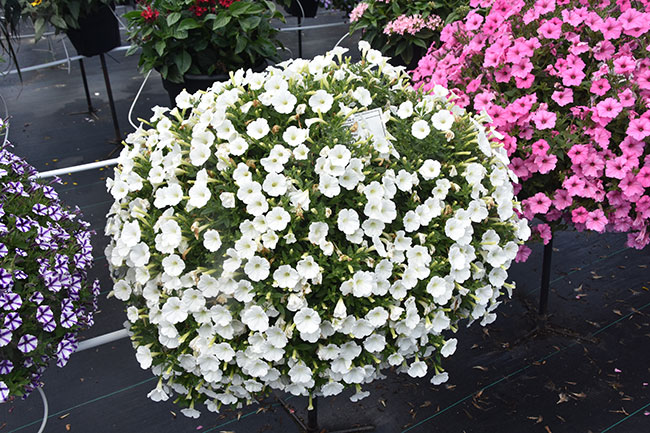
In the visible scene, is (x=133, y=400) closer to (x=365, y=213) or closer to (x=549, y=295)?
(x=365, y=213)

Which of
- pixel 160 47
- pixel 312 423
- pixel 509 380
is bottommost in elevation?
pixel 509 380

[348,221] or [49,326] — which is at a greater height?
[348,221]

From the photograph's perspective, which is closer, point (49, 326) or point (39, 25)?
point (49, 326)

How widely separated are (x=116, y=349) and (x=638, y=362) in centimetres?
228

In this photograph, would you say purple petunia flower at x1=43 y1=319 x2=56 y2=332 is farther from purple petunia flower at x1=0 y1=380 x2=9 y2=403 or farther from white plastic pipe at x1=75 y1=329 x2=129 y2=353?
white plastic pipe at x1=75 y1=329 x2=129 y2=353

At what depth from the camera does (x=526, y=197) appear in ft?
7.81

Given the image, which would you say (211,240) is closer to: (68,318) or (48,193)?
(68,318)

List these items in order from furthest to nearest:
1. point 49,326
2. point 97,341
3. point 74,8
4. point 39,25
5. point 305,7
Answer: point 305,7 → point 39,25 → point 74,8 → point 97,341 → point 49,326

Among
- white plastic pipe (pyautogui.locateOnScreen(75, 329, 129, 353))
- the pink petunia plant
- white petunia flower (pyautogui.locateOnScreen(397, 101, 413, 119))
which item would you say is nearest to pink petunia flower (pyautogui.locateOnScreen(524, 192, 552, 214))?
the pink petunia plant

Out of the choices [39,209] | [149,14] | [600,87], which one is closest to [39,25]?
[149,14]

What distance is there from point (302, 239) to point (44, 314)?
696 millimetres

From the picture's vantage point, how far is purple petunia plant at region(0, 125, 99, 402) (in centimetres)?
158

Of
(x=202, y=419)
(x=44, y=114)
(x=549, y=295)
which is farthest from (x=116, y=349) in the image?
(x=44, y=114)

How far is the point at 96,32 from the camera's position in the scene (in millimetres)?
4605
